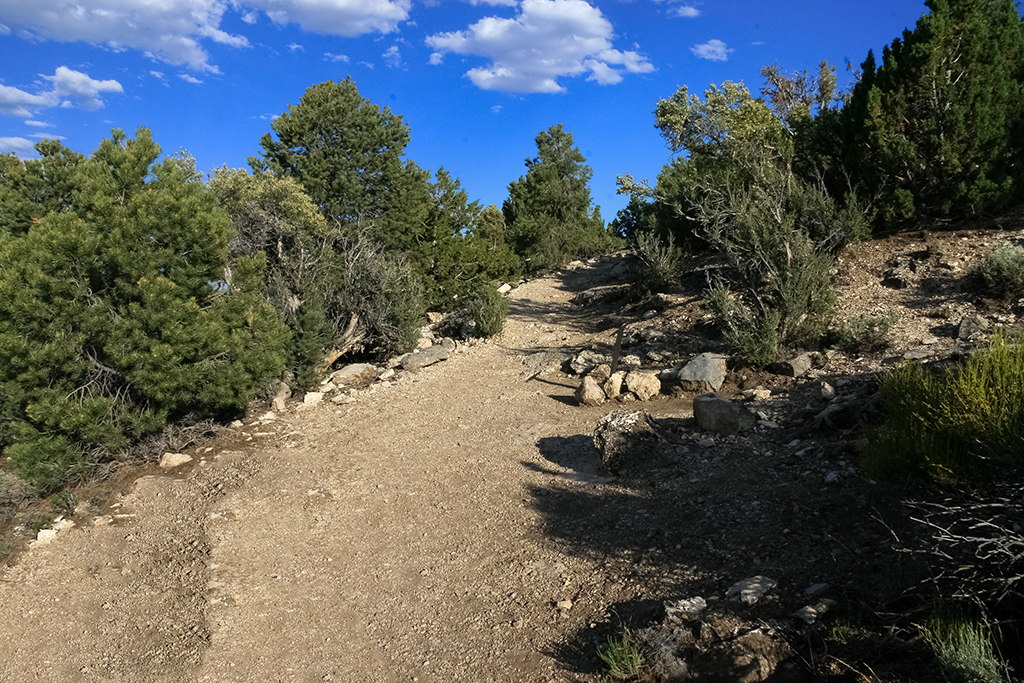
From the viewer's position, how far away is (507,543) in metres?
5.93

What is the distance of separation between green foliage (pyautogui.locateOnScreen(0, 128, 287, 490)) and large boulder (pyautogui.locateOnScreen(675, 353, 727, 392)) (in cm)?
619

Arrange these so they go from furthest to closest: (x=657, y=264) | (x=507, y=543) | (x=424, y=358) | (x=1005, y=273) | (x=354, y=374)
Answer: (x=657, y=264) → (x=424, y=358) → (x=354, y=374) → (x=1005, y=273) → (x=507, y=543)

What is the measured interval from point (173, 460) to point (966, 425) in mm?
8771

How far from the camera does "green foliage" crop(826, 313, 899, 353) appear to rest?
340 inches

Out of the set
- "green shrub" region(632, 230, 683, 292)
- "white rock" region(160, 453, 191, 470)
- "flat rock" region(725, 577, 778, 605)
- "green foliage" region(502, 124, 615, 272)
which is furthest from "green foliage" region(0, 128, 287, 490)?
"green foliage" region(502, 124, 615, 272)

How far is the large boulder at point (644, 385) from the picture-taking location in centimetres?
930

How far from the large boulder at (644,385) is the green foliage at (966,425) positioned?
4.82 meters

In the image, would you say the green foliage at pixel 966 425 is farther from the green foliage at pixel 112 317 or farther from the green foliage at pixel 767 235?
the green foliage at pixel 112 317

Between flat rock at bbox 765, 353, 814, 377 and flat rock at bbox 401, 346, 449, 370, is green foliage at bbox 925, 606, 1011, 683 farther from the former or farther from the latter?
flat rock at bbox 401, 346, 449, 370

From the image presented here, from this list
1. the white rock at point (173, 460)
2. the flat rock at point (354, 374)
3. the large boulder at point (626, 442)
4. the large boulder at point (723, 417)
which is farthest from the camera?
the flat rock at point (354, 374)

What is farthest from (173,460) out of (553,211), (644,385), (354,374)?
(553,211)

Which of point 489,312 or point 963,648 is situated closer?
point 963,648

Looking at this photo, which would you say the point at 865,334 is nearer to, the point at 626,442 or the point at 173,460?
the point at 626,442

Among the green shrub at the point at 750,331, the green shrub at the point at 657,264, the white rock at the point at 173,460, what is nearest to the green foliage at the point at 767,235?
the green shrub at the point at 750,331
